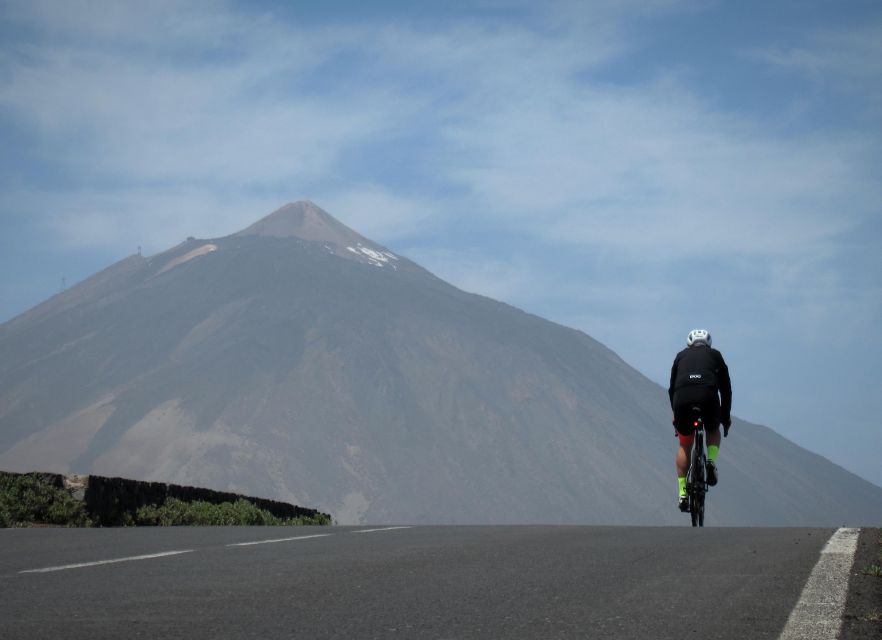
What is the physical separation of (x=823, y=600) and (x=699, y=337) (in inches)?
333

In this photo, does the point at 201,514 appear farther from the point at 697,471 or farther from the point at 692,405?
the point at 692,405

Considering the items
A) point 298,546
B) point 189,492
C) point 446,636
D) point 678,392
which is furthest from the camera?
point 189,492

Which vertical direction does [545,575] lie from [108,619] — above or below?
above

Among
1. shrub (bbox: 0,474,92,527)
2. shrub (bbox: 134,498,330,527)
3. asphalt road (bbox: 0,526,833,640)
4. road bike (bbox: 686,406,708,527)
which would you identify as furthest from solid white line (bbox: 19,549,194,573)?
shrub (bbox: 134,498,330,527)

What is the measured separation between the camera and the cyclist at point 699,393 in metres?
14.7

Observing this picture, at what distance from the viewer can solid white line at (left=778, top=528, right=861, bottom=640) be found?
224 inches

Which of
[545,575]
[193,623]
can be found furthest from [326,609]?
[545,575]

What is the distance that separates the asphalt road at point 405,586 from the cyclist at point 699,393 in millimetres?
3686

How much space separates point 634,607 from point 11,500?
10.5 meters

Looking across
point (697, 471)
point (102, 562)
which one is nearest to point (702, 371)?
point (697, 471)

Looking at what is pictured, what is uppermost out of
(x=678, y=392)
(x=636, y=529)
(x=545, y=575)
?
(x=678, y=392)

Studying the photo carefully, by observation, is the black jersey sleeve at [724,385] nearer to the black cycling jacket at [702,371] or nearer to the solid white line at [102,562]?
the black cycling jacket at [702,371]

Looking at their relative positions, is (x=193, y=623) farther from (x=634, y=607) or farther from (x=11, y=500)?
(x=11, y=500)

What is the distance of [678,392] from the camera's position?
1484 cm
